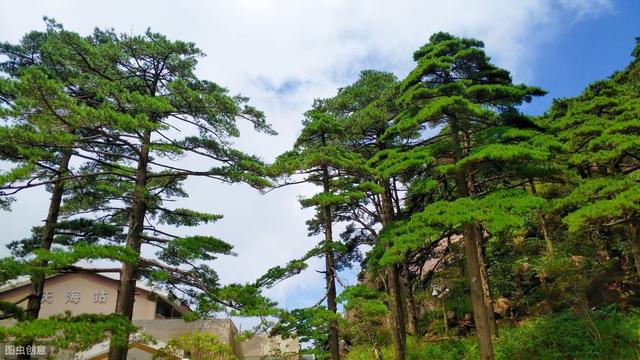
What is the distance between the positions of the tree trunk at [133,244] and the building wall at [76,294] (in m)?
11.7

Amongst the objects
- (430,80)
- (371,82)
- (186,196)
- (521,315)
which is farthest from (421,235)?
(521,315)

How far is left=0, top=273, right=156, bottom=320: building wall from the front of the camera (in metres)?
21.0

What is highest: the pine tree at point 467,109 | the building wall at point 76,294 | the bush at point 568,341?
the pine tree at point 467,109

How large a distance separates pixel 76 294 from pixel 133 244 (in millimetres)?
14204

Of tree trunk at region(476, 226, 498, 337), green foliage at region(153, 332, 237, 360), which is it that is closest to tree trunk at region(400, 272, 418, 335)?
tree trunk at region(476, 226, 498, 337)

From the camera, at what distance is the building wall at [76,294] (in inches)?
825

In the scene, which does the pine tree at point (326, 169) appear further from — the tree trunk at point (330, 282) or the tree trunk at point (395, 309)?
the tree trunk at point (395, 309)

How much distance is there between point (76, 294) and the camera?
69.9ft

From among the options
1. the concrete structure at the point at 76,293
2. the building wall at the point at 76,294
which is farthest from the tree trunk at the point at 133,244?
the building wall at the point at 76,294

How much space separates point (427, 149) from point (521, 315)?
10863 mm

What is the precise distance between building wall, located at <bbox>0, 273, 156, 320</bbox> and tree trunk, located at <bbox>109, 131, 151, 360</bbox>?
38.4 ft

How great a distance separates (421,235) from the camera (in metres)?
10.3

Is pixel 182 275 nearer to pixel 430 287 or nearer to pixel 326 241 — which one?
pixel 326 241

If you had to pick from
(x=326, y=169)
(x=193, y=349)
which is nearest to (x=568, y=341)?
(x=326, y=169)
